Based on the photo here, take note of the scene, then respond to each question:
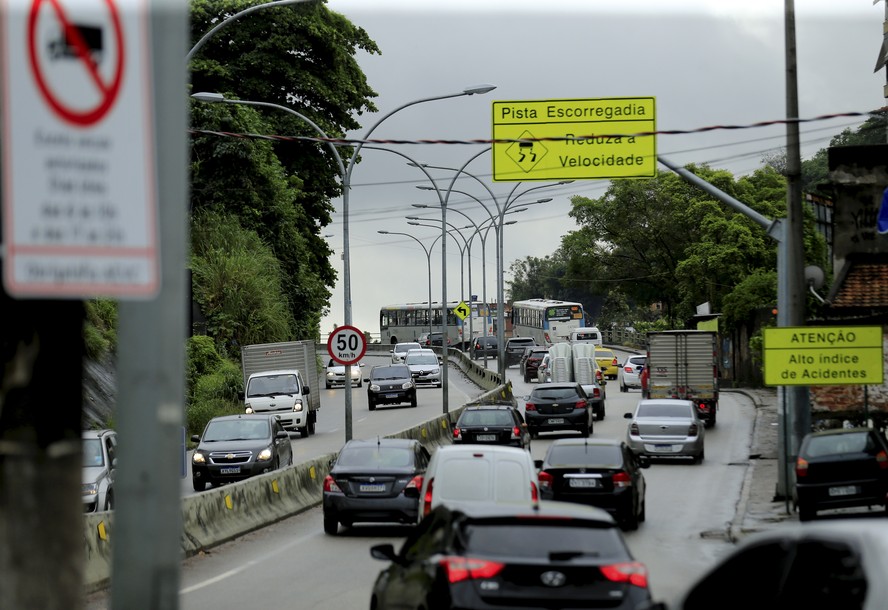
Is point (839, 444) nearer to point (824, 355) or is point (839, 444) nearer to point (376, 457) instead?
point (824, 355)

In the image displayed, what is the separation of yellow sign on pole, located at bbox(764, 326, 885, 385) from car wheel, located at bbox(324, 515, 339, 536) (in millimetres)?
7457

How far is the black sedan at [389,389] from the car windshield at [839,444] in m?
33.7

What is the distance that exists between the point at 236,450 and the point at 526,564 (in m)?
19.3

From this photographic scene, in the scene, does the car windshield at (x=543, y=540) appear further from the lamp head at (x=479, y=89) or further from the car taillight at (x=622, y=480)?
the lamp head at (x=479, y=89)

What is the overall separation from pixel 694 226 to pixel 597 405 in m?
41.9

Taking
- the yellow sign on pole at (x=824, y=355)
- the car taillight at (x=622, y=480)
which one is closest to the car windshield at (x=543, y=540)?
the car taillight at (x=622, y=480)

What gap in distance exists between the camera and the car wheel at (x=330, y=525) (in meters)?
21.8

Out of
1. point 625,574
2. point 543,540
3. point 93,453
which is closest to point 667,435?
point 93,453

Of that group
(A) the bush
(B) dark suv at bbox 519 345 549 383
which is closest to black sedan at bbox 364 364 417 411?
(A) the bush

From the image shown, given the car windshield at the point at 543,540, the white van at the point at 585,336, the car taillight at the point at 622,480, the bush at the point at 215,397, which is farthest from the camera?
the white van at the point at 585,336

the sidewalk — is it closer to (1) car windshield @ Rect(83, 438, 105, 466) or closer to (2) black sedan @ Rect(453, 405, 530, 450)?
(2) black sedan @ Rect(453, 405, 530, 450)

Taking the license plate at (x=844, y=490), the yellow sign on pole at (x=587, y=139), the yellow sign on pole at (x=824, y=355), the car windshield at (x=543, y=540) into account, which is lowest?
the license plate at (x=844, y=490)

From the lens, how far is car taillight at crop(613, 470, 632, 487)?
22359mm

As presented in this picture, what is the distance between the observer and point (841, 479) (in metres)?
22.3
